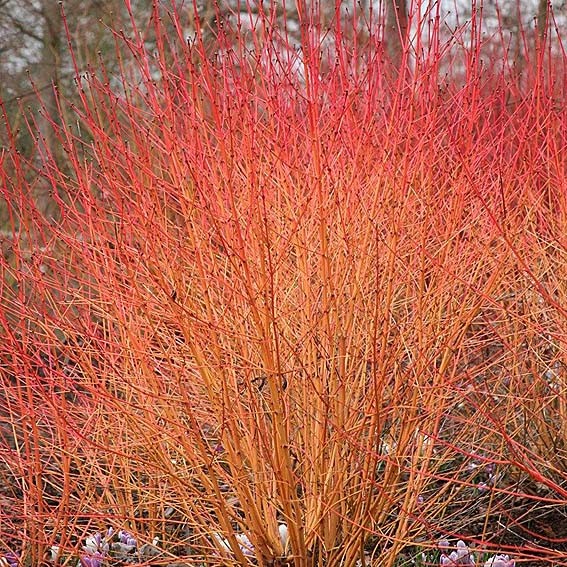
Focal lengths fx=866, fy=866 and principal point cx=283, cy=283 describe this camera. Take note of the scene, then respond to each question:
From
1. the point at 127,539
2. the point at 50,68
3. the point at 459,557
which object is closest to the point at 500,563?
the point at 459,557

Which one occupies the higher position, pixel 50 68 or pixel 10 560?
pixel 50 68

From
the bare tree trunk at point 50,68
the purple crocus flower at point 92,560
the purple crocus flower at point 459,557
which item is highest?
the bare tree trunk at point 50,68

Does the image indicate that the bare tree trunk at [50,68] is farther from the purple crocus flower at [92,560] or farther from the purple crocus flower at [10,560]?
the purple crocus flower at [92,560]

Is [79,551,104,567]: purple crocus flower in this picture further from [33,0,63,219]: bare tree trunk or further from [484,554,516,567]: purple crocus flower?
[33,0,63,219]: bare tree trunk

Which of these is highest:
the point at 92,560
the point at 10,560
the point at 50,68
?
the point at 50,68

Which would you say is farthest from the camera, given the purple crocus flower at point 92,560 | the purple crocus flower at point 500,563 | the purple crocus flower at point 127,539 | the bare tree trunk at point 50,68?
the bare tree trunk at point 50,68

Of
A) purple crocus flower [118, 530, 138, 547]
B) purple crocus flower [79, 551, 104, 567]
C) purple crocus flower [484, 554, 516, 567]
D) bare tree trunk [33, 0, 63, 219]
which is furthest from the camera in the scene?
bare tree trunk [33, 0, 63, 219]

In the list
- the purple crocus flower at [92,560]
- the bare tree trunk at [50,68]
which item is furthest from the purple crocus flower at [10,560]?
the bare tree trunk at [50,68]

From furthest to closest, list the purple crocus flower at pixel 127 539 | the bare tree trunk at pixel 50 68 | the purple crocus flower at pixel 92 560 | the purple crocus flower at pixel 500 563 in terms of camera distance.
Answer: the bare tree trunk at pixel 50 68 < the purple crocus flower at pixel 127 539 < the purple crocus flower at pixel 92 560 < the purple crocus flower at pixel 500 563

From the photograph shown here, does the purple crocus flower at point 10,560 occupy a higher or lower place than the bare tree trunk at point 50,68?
lower

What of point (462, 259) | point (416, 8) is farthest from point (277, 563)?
point (416, 8)

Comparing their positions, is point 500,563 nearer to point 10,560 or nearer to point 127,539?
point 127,539

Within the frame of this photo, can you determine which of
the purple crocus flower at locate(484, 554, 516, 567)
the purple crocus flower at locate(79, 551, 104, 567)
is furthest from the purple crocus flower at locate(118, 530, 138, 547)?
the purple crocus flower at locate(484, 554, 516, 567)

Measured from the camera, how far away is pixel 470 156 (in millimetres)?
3125
